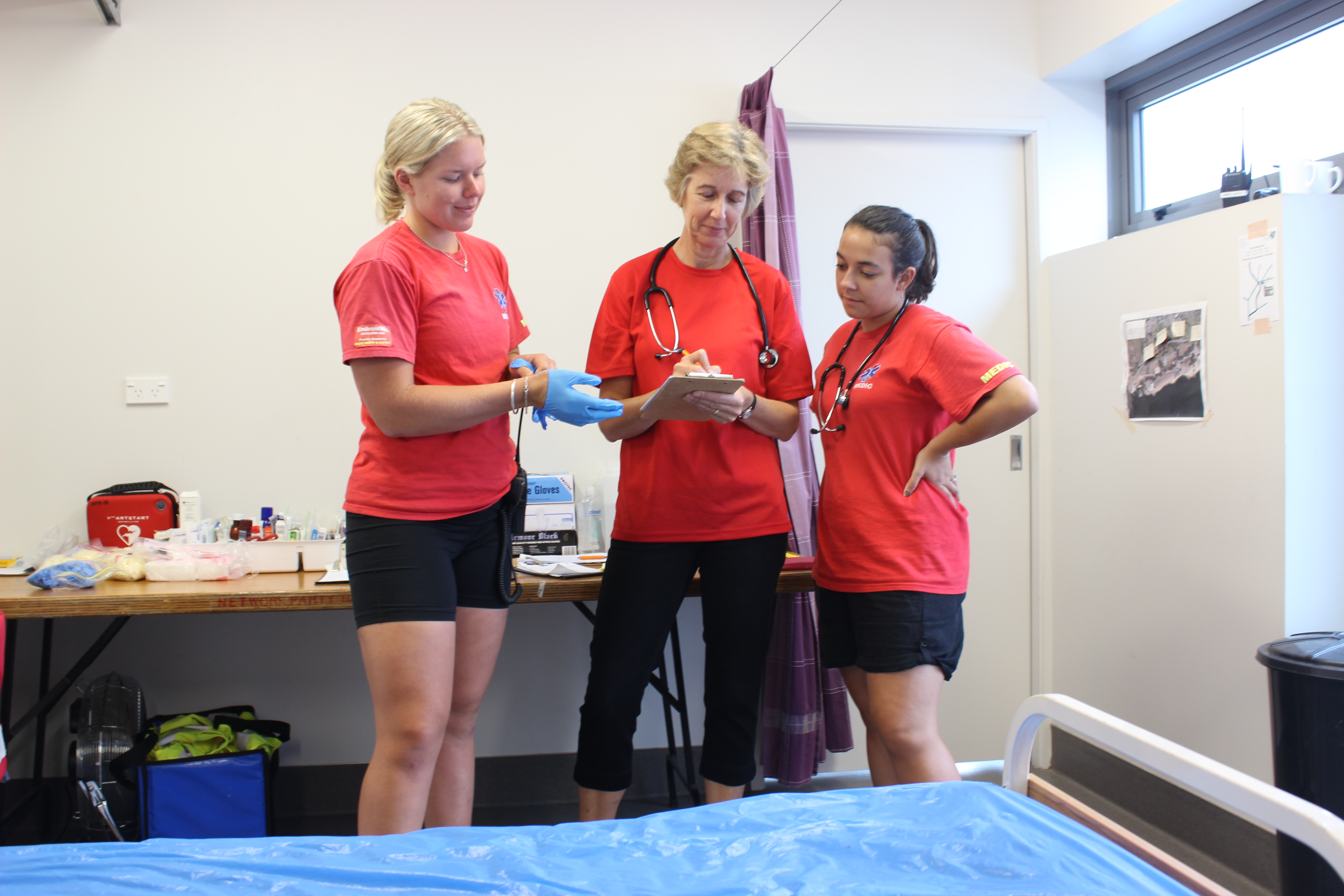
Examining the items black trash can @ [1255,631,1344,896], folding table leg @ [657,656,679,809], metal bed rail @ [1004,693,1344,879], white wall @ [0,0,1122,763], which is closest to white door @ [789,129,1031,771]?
white wall @ [0,0,1122,763]

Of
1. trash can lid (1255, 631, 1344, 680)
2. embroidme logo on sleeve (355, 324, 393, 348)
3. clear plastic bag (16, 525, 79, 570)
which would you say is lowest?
trash can lid (1255, 631, 1344, 680)

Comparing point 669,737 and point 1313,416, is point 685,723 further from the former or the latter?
point 1313,416

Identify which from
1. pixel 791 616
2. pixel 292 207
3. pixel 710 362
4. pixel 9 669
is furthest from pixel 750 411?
pixel 9 669

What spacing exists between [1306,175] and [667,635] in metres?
1.90

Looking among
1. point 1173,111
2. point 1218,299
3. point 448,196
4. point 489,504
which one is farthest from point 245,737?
point 1173,111

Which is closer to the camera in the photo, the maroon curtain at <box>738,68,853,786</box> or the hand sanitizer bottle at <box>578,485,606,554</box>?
the maroon curtain at <box>738,68,853,786</box>

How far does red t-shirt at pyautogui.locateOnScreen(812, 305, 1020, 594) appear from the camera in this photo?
5.41 ft

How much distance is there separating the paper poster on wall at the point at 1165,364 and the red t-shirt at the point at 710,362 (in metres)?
1.15

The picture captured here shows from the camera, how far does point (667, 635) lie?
192 centimetres

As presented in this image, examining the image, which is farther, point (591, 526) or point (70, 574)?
point (591, 526)

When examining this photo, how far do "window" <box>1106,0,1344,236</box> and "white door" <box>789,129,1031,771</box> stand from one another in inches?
14.6

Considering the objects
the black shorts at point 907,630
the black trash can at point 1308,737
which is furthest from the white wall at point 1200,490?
the black shorts at point 907,630

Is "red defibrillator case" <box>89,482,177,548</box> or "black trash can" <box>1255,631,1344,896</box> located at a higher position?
"red defibrillator case" <box>89,482,177,548</box>

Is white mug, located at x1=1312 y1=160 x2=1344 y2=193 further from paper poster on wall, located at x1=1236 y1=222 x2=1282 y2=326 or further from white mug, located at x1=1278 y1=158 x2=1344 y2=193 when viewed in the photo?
paper poster on wall, located at x1=1236 y1=222 x2=1282 y2=326
